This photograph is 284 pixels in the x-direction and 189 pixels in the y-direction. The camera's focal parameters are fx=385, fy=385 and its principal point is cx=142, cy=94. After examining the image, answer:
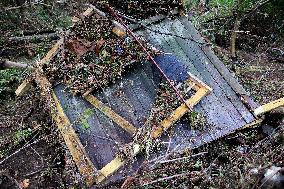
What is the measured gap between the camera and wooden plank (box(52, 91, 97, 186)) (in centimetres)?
462

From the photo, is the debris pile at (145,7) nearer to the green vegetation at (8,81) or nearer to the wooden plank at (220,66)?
the wooden plank at (220,66)

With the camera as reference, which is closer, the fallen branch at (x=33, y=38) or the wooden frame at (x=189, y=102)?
the wooden frame at (x=189, y=102)

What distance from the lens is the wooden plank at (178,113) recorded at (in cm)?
500

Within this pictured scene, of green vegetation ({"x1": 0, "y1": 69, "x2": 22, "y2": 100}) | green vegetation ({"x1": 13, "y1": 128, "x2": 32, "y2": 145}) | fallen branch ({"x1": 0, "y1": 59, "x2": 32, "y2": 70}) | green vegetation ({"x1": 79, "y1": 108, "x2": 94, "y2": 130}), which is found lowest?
green vegetation ({"x1": 79, "y1": 108, "x2": 94, "y2": 130})

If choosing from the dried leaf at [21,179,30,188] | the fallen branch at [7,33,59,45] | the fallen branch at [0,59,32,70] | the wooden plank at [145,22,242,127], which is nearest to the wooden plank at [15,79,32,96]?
the fallen branch at [0,59,32,70]

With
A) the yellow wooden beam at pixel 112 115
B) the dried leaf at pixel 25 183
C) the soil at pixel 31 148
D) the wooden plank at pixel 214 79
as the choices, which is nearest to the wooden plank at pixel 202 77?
the wooden plank at pixel 214 79

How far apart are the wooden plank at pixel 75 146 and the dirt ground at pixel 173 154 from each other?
0.10 meters

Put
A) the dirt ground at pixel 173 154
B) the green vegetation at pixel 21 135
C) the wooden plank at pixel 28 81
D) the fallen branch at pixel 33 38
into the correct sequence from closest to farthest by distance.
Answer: the dirt ground at pixel 173 154 < the green vegetation at pixel 21 135 < the wooden plank at pixel 28 81 < the fallen branch at pixel 33 38

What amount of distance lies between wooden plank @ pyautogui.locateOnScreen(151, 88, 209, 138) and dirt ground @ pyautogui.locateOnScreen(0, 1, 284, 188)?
0.38 metres

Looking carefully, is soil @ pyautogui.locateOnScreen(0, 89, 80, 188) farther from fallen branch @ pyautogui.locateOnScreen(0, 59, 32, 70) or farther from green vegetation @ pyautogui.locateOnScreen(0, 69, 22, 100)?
fallen branch @ pyautogui.locateOnScreen(0, 59, 32, 70)

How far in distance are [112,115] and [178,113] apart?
3.08 feet

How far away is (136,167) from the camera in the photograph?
189 inches

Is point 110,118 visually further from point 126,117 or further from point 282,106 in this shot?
point 282,106

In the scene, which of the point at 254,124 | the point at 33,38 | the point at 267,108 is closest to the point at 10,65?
the point at 33,38
